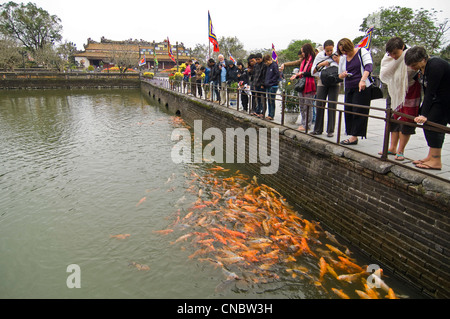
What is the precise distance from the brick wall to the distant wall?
38400 mm

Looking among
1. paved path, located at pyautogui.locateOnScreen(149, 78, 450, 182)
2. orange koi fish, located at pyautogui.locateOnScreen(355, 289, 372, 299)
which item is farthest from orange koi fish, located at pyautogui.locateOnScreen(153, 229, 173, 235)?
paved path, located at pyautogui.locateOnScreen(149, 78, 450, 182)

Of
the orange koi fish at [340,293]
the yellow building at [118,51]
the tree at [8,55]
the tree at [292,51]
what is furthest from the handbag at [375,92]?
the yellow building at [118,51]

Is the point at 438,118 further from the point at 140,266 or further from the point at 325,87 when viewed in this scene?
the point at 140,266

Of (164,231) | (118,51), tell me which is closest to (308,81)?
(164,231)

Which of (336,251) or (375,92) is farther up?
(375,92)

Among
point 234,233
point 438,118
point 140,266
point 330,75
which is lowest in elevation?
point 140,266

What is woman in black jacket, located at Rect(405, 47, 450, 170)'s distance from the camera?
4.01 metres

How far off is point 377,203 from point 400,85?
195 cm

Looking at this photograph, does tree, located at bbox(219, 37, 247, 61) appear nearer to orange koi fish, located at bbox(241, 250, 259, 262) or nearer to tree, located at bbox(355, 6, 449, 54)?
tree, located at bbox(355, 6, 449, 54)

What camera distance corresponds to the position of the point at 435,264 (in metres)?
3.79

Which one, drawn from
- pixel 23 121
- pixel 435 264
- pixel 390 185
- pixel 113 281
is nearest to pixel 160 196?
pixel 113 281

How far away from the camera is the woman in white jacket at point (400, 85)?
15.1 ft

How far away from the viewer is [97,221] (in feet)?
21.1

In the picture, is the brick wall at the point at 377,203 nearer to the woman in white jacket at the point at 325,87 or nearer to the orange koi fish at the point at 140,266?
the woman in white jacket at the point at 325,87
